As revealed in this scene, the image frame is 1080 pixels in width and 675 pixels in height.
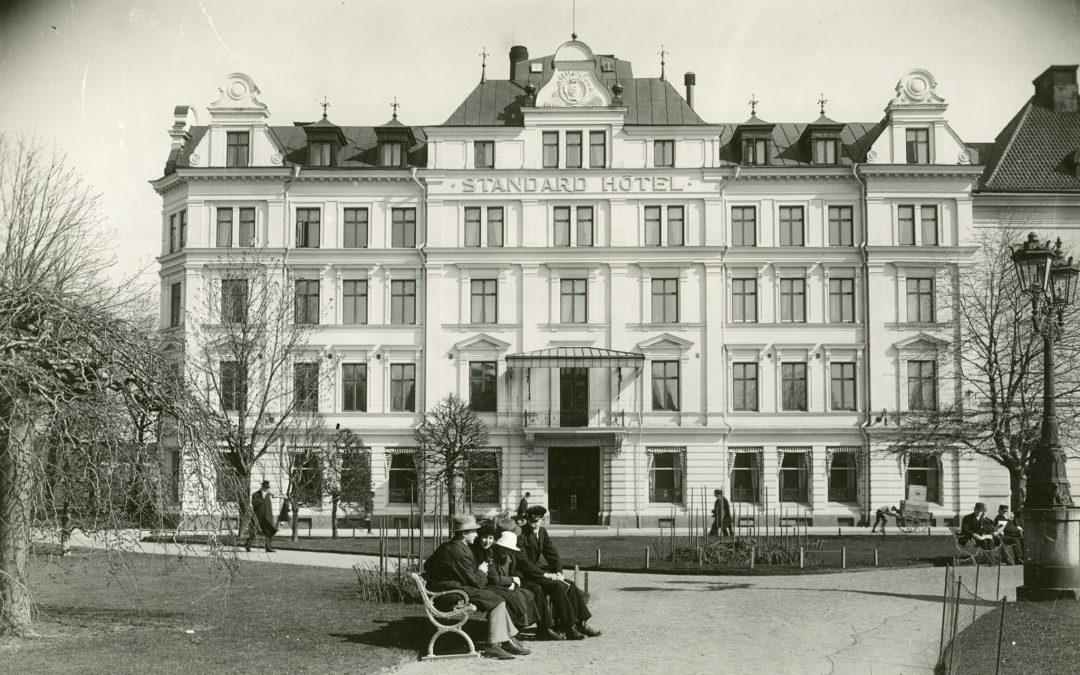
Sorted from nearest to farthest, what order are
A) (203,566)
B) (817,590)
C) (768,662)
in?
(768,662) < (817,590) < (203,566)

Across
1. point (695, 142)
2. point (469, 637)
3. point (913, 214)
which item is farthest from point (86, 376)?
point (913, 214)

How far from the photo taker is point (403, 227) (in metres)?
45.9

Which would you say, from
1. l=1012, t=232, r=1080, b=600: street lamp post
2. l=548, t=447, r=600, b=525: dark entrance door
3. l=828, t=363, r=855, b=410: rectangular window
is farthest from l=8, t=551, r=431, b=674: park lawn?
l=828, t=363, r=855, b=410: rectangular window

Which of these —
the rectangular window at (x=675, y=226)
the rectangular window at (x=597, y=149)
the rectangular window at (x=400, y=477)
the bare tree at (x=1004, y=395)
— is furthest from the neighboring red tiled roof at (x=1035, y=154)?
the rectangular window at (x=400, y=477)

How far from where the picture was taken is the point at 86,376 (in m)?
12.1

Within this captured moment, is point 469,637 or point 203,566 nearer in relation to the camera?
point 469,637

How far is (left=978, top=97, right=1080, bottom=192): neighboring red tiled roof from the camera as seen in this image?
4603cm

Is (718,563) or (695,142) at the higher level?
(695,142)

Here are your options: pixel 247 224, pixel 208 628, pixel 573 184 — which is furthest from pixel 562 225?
pixel 208 628

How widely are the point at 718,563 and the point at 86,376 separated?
1551cm

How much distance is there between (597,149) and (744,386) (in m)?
11.3

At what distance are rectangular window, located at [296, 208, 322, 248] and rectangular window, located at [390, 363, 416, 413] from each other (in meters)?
6.08

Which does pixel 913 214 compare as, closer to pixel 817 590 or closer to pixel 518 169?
pixel 518 169

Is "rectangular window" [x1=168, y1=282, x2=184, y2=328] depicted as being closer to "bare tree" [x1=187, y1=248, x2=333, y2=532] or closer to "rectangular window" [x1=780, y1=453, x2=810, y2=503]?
"bare tree" [x1=187, y1=248, x2=333, y2=532]
